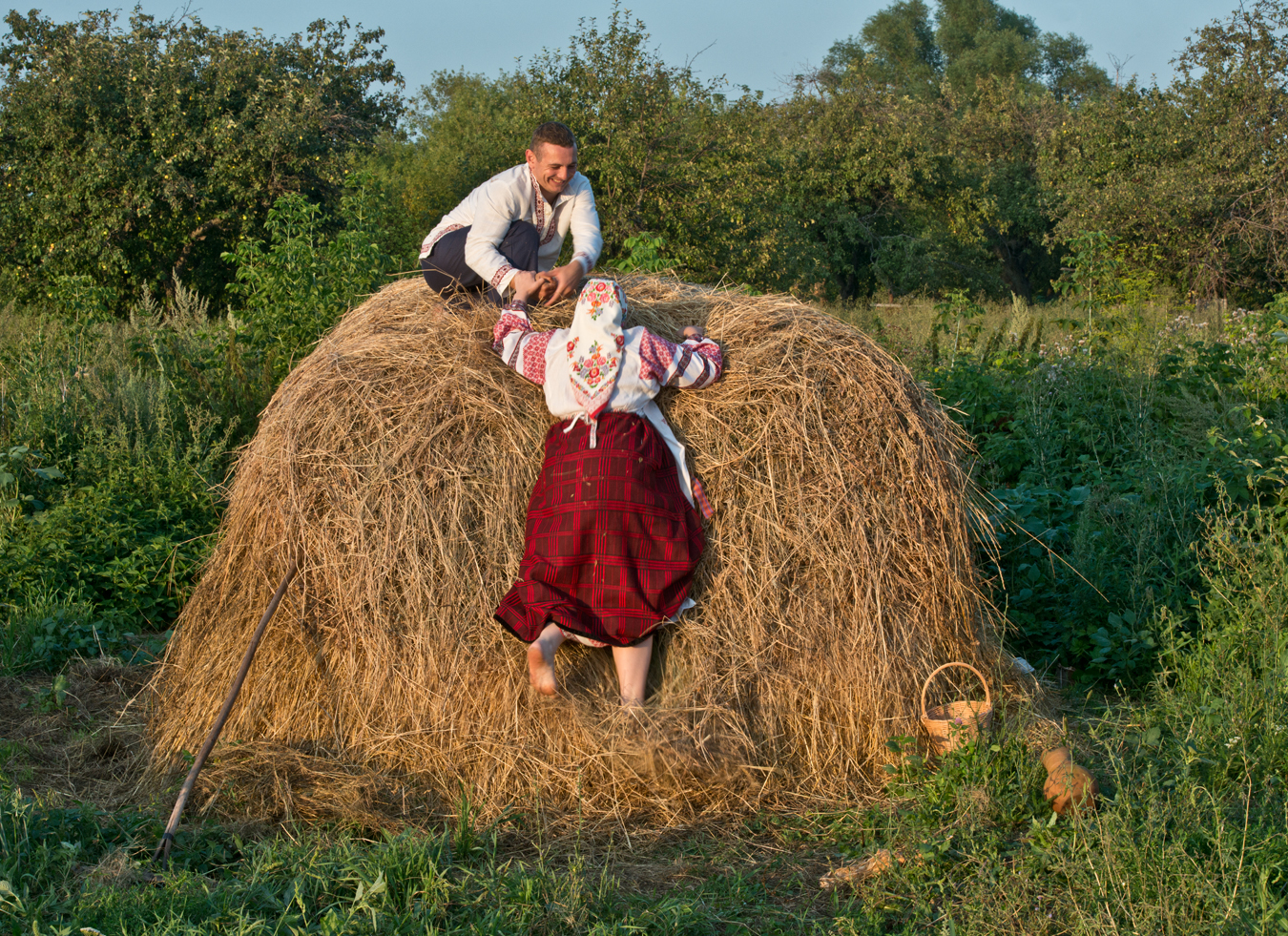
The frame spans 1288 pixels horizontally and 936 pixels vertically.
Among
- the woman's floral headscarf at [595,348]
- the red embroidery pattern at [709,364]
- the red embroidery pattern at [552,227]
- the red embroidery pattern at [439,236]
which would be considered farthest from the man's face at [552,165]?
the red embroidery pattern at [709,364]

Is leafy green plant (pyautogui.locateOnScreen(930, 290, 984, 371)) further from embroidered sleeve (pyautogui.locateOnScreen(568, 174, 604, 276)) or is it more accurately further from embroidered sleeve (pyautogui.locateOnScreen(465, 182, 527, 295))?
embroidered sleeve (pyautogui.locateOnScreen(465, 182, 527, 295))

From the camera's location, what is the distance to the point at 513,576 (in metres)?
3.86

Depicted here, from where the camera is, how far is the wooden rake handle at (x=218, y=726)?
123 inches

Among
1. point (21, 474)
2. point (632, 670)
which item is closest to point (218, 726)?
point (632, 670)

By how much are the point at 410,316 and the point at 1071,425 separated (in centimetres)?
459

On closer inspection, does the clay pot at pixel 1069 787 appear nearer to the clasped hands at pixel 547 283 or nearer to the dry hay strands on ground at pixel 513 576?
the dry hay strands on ground at pixel 513 576

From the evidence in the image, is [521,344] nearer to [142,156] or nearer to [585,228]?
[585,228]

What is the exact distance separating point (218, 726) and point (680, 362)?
2087 mm

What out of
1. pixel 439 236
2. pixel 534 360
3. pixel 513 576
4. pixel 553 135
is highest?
pixel 553 135

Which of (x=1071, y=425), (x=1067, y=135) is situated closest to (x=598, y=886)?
(x=1071, y=425)

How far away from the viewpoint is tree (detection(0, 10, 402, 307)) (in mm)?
14148

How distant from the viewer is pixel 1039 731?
3.82 m

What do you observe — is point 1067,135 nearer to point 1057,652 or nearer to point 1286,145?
point 1286,145

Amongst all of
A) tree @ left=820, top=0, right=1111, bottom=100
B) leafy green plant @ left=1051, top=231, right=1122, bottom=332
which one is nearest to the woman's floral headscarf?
leafy green plant @ left=1051, top=231, right=1122, bottom=332
